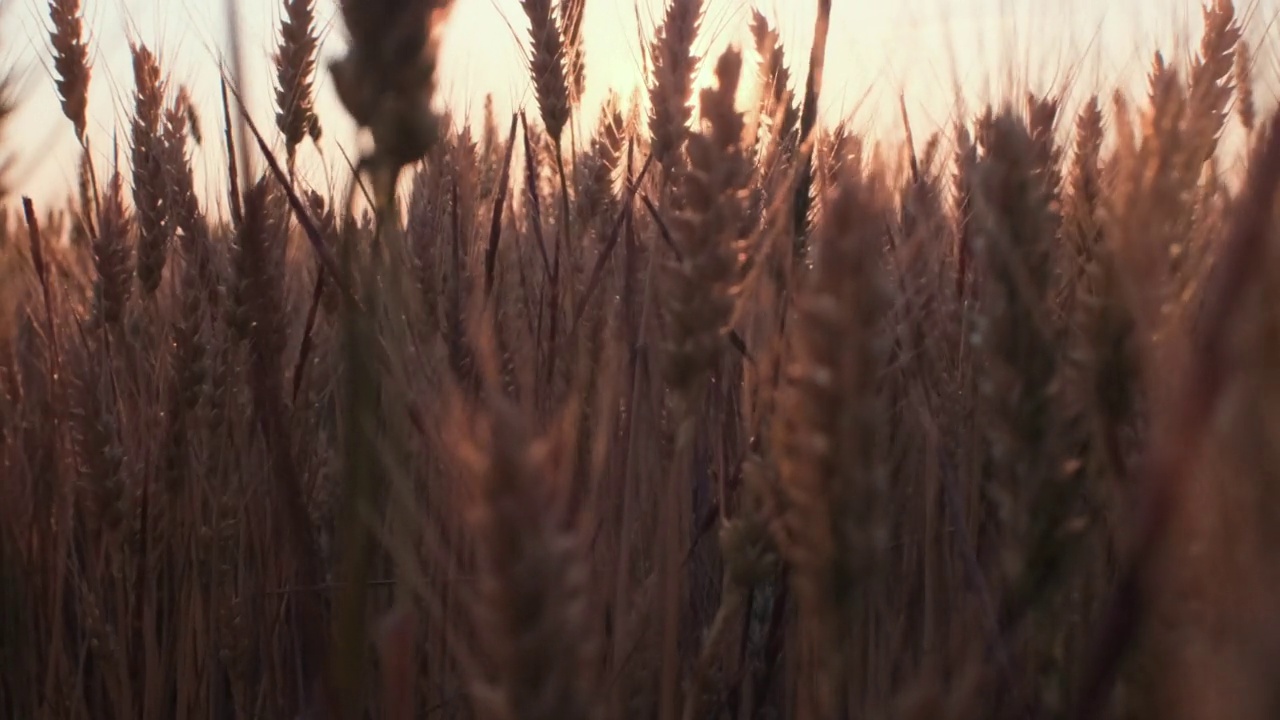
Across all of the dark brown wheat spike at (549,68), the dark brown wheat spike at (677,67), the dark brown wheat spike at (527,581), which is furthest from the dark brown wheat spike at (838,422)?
the dark brown wheat spike at (549,68)

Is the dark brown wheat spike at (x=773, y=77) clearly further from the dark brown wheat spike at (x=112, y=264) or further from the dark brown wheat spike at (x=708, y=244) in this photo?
the dark brown wheat spike at (x=112, y=264)

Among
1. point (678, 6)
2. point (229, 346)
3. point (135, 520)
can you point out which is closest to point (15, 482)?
point (135, 520)

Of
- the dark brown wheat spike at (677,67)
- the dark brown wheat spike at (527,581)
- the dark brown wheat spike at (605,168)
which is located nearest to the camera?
the dark brown wheat spike at (527,581)

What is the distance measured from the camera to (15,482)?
4.31 feet

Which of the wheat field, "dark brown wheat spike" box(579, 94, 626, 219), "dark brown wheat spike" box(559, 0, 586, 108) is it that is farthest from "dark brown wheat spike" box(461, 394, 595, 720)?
"dark brown wheat spike" box(579, 94, 626, 219)

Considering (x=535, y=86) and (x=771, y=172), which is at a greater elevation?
(x=535, y=86)

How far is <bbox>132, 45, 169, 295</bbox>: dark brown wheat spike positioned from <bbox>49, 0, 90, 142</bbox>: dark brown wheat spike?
0.85 feet

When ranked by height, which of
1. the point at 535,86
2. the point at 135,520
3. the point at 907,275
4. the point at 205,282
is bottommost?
the point at 135,520

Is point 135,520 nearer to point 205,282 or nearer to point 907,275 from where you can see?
point 205,282

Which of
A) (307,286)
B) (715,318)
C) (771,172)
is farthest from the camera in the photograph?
(307,286)

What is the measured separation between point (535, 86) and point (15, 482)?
0.91 metres

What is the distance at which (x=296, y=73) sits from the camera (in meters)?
1.47

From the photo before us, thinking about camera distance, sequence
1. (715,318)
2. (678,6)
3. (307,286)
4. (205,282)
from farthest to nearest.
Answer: (307,286)
(205,282)
(678,6)
(715,318)

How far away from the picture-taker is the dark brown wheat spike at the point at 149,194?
1.44 m
